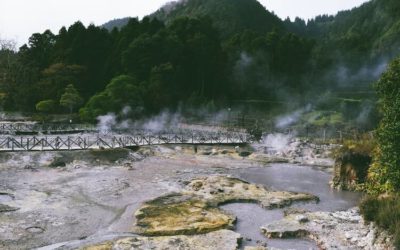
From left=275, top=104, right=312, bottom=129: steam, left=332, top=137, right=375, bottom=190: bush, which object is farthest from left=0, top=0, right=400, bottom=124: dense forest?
left=332, top=137, right=375, bottom=190: bush

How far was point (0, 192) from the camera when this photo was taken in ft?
87.9

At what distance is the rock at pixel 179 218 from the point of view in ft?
66.6

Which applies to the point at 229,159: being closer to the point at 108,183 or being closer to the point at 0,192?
the point at 108,183

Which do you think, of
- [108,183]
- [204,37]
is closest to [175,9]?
[204,37]

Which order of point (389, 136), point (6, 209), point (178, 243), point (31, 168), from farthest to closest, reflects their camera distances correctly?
point (31, 168) → point (6, 209) → point (389, 136) → point (178, 243)

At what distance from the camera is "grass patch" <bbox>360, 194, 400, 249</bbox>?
701 inches

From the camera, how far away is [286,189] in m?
30.0

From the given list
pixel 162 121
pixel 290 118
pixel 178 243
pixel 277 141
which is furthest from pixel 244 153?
pixel 178 243

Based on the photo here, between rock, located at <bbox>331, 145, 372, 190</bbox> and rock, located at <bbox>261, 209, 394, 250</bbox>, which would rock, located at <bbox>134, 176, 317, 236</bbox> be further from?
rock, located at <bbox>331, 145, 372, 190</bbox>

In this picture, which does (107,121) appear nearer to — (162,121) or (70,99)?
(70,99)

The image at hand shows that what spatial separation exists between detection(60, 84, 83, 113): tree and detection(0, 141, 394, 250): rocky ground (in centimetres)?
2195

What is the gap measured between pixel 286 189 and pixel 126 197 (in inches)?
408

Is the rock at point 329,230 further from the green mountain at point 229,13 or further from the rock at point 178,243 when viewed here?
the green mountain at point 229,13

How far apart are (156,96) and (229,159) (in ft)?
74.8
